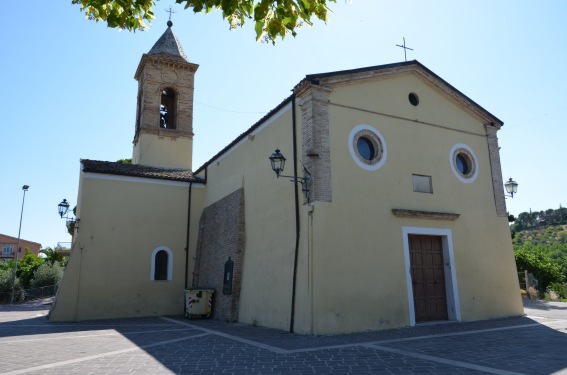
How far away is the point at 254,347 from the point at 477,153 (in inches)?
387

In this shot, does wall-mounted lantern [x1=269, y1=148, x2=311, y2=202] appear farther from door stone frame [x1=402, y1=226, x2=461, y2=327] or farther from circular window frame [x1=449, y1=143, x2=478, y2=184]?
circular window frame [x1=449, y1=143, x2=478, y2=184]

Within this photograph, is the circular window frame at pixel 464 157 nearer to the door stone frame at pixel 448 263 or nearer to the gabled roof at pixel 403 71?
the gabled roof at pixel 403 71

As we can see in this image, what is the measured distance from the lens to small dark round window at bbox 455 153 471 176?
532 inches

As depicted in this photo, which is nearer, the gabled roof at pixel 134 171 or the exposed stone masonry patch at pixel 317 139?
the exposed stone masonry patch at pixel 317 139

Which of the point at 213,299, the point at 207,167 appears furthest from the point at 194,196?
the point at 213,299

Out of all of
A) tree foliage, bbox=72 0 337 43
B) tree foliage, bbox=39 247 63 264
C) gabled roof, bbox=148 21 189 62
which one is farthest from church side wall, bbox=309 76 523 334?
tree foliage, bbox=39 247 63 264

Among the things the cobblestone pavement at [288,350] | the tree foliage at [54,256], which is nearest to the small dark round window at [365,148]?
the cobblestone pavement at [288,350]

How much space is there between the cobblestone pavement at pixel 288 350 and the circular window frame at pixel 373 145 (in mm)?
4266

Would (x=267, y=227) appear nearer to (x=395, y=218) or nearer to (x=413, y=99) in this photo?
(x=395, y=218)

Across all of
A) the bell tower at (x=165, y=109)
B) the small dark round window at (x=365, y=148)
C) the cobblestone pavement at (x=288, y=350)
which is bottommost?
the cobblestone pavement at (x=288, y=350)

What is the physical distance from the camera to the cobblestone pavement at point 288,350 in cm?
633

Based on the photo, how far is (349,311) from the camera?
1005 cm

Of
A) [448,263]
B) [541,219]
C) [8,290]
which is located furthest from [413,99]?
[541,219]

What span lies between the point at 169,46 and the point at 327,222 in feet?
53.9
